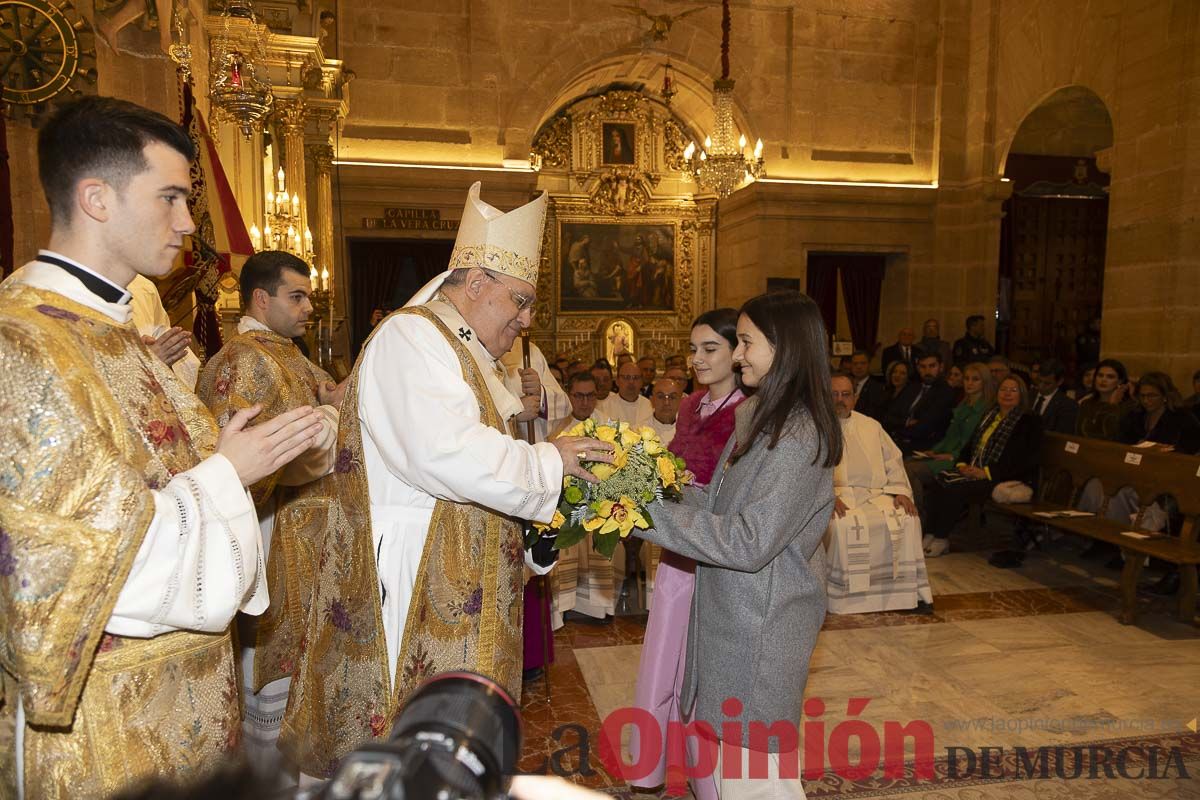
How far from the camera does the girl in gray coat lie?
2.09 meters

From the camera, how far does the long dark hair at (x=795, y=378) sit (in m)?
2.12

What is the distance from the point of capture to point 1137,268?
9.15 m

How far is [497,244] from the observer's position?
2350mm

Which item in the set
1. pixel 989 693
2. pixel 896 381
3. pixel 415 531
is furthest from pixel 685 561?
pixel 896 381

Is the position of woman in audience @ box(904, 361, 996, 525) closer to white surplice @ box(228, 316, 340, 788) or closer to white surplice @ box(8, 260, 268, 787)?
white surplice @ box(228, 316, 340, 788)

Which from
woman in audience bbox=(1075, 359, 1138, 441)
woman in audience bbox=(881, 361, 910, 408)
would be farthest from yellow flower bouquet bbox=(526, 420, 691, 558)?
woman in audience bbox=(881, 361, 910, 408)

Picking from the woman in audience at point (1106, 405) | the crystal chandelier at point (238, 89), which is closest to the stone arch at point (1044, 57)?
the woman in audience at point (1106, 405)

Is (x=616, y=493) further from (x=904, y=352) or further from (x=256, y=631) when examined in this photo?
(x=904, y=352)

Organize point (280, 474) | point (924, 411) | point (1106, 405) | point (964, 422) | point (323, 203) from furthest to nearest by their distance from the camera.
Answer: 1. point (323, 203)
2. point (924, 411)
3. point (964, 422)
4. point (1106, 405)
5. point (280, 474)

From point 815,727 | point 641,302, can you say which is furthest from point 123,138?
point 641,302

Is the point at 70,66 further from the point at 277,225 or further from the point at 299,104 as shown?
the point at 299,104

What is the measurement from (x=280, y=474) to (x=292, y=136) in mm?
5808

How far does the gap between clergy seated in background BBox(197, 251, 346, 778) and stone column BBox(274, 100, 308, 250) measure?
4.46 meters

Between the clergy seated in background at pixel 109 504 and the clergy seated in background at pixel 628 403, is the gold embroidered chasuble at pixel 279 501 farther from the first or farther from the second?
the clergy seated in background at pixel 628 403
